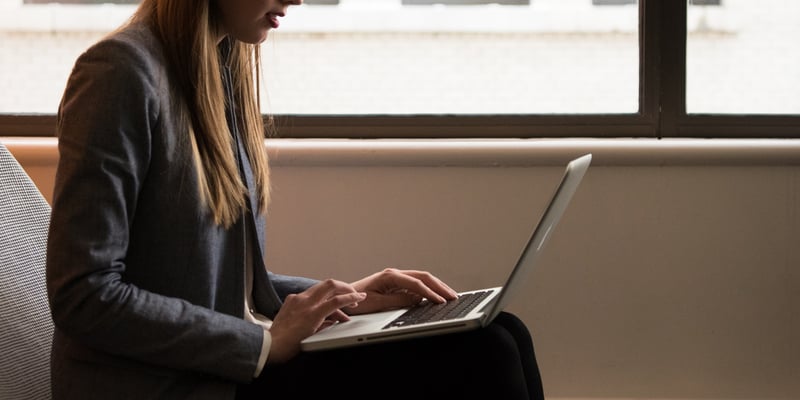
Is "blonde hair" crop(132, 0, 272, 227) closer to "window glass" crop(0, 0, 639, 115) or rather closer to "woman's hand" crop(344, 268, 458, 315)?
"woman's hand" crop(344, 268, 458, 315)

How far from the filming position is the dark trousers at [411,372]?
124 centimetres

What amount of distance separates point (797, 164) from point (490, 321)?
1328mm

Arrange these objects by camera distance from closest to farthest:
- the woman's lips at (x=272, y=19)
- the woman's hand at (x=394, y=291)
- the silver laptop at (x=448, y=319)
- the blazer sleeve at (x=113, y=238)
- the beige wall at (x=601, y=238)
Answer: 1. the blazer sleeve at (x=113, y=238)
2. the silver laptop at (x=448, y=319)
3. the woman's lips at (x=272, y=19)
4. the woman's hand at (x=394, y=291)
5. the beige wall at (x=601, y=238)

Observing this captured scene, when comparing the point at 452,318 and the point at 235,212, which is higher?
the point at 235,212

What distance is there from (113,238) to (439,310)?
467 millimetres

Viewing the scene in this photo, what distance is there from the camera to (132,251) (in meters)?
1.21

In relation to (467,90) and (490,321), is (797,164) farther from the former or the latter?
(490,321)

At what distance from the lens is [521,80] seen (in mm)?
2406

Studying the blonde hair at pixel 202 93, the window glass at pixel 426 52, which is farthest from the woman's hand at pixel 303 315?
the window glass at pixel 426 52

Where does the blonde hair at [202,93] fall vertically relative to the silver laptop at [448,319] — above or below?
above

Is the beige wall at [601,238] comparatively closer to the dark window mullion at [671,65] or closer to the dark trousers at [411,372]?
the dark window mullion at [671,65]

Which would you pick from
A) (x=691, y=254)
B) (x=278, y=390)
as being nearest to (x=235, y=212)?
(x=278, y=390)

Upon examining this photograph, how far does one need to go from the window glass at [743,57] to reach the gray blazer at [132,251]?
4.85 feet

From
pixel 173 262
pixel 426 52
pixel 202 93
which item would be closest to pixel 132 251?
pixel 173 262
